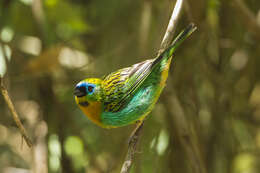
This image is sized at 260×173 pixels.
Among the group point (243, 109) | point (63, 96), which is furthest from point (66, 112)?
point (243, 109)

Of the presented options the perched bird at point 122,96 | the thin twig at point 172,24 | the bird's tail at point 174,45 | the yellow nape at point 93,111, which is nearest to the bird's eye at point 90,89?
the perched bird at point 122,96

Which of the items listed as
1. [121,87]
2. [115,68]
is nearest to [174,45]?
[121,87]

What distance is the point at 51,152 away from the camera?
3951 millimetres

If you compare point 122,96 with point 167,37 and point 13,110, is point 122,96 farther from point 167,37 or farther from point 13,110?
point 13,110

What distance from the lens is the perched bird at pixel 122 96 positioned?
128 inches

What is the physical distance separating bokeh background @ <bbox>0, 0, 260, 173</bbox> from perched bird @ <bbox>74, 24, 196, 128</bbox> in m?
0.30

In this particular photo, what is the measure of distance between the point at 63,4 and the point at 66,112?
1301 mm

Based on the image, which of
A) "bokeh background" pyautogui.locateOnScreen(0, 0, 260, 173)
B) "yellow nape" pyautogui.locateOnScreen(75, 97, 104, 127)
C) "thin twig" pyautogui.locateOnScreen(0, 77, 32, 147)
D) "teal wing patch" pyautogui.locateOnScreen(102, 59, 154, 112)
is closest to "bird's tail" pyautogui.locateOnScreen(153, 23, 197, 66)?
"teal wing patch" pyautogui.locateOnScreen(102, 59, 154, 112)

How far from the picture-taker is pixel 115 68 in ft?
15.4

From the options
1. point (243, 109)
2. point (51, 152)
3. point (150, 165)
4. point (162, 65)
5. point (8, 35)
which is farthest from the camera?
point (243, 109)

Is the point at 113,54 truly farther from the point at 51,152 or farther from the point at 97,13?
the point at 51,152

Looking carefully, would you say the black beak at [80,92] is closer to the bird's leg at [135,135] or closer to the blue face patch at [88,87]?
the blue face patch at [88,87]

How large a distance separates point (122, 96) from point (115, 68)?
1395 mm

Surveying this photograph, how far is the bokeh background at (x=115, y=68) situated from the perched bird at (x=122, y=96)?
299 millimetres
